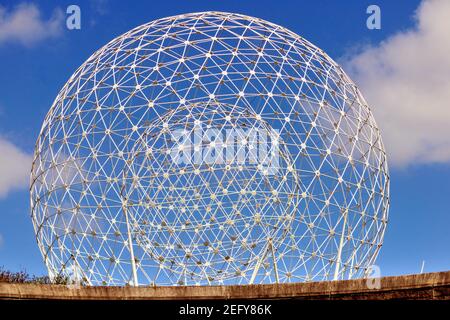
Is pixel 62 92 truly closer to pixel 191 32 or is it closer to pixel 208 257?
pixel 191 32

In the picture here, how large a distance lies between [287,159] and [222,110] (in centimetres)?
425

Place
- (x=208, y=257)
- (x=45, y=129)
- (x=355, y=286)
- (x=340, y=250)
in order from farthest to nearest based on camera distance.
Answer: (x=208, y=257)
(x=45, y=129)
(x=340, y=250)
(x=355, y=286)

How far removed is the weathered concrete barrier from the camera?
1140 cm

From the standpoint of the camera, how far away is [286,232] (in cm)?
3033

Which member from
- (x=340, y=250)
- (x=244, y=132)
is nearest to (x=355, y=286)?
(x=340, y=250)

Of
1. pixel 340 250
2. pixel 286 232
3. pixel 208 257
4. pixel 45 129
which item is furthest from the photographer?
pixel 208 257

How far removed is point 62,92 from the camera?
28109 mm

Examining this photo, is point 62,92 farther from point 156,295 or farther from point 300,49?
point 156,295

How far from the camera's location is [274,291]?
513 inches

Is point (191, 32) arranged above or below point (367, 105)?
above

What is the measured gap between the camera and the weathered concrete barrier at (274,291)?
11.4 m

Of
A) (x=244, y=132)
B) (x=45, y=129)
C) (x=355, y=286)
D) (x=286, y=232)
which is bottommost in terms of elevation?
(x=355, y=286)

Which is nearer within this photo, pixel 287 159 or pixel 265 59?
pixel 265 59

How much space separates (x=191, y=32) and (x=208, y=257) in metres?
11.9
